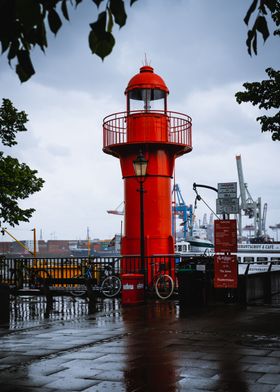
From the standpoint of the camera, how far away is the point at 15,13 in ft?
9.91

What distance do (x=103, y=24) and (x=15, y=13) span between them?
20.2 inches

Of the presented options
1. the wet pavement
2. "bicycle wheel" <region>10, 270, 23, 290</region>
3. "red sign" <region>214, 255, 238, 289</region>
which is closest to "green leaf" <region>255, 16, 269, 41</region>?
the wet pavement

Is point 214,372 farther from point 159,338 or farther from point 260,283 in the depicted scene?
point 260,283

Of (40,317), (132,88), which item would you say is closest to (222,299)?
(40,317)

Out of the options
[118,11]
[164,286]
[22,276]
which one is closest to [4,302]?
[164,286]

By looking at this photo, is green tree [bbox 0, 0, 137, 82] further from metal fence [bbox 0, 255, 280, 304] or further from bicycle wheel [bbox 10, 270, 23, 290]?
bicycle wheel [bbox 10, 270, 23, 290]

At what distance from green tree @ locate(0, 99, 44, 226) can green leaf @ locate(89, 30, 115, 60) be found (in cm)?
1408

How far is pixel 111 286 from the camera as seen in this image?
19.3 meters

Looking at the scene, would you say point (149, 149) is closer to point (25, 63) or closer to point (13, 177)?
point (13, 177)

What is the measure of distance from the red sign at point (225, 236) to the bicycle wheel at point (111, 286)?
5092 mm

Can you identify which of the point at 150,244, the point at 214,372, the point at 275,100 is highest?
the point at 275,100

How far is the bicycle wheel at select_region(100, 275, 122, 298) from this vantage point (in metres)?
19.2

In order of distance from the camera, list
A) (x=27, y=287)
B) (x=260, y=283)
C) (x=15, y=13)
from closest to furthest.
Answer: (x=15, y=13) < (x=260, y=283) < (x=27, y=287)

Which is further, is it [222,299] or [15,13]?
[222,299]
